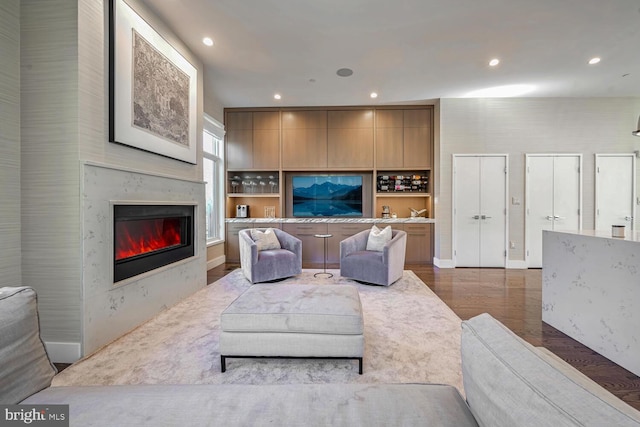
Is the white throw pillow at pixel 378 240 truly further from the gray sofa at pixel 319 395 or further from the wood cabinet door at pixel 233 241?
the gray sofa at pixel 319 395

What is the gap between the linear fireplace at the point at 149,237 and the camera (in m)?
2.40

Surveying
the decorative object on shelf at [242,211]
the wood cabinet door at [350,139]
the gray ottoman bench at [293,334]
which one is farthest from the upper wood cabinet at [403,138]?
the gray ottoman bench at [293,334]

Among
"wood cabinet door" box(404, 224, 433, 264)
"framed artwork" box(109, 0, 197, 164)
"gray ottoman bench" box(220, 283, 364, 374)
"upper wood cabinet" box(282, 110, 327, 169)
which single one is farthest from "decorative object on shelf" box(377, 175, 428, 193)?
"gray ottoman bench" box(220, 283, 364, 374)

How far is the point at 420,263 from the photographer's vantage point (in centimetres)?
538

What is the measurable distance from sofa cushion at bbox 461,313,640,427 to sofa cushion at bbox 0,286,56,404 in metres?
1.36

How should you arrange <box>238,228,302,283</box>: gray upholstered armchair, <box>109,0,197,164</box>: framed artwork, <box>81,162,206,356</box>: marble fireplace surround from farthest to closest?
<box>238,228,302,283</box>: gray upholstered armchair, <box>109,0,197,164</box>: framed artwork, <box>81,162,206,356</box>: marble fireplace surround

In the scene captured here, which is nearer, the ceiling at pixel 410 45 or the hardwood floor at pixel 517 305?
the hardwood floor at pixel 517 305

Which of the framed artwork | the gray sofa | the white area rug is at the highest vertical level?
the framed artwork

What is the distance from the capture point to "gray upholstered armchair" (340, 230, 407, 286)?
3.75m

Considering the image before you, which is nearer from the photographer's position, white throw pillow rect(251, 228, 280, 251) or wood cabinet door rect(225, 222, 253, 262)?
white throw pillow rect(251, 228, 280, 251)

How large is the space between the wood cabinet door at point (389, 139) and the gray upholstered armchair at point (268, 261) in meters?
2.57

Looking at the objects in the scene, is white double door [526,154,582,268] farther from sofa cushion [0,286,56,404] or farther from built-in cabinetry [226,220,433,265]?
sofa cushion [0,286,56,404]

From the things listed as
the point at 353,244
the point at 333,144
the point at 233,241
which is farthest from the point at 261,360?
the point at 333,144

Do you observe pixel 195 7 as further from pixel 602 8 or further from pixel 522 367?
pixel 602 8
